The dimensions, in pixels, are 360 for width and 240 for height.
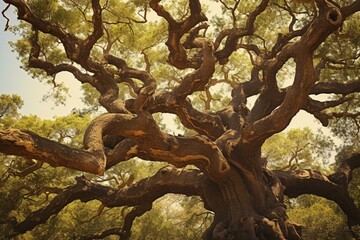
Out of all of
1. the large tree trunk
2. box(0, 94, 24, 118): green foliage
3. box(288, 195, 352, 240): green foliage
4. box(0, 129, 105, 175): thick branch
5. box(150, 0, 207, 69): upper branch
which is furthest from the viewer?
box(0, 94, 24, 118): green foliage

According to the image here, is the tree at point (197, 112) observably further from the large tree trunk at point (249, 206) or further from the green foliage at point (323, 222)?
the green foliage at point (323, 222)

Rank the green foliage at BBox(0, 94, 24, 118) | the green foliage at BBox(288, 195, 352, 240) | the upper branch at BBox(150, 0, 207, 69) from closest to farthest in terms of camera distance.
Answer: the upper branch at BBox(150, 0, 207, 69) → the green foliage at BBox(288, 195, 352, 240) → the green foliage at BBox(0, 94, 24, 118)

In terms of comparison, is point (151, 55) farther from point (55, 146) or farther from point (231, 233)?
point (55, 146)

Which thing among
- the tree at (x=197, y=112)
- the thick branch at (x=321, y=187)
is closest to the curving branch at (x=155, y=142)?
the tree at (x=197, y=112)

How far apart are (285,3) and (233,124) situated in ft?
13.7

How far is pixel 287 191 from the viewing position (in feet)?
29.3

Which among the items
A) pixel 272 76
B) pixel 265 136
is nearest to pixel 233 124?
pixel 272 76

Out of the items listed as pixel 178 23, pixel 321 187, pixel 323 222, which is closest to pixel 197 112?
pixel 178 23

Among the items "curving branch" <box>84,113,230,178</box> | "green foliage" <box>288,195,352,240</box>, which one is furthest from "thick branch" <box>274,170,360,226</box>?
"curving branch" <box>84,113,230,178</box>

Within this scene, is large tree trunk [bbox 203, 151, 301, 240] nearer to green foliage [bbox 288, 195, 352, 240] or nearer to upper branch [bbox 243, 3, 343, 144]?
upper branch [bbox 243, 3, 343, 144]

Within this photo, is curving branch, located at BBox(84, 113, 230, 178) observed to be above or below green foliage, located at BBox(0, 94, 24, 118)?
below

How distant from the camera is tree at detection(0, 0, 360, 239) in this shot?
19.1ft

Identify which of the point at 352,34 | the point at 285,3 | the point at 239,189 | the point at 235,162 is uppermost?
the point at 285,3

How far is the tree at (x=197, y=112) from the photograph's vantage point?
582 cm
